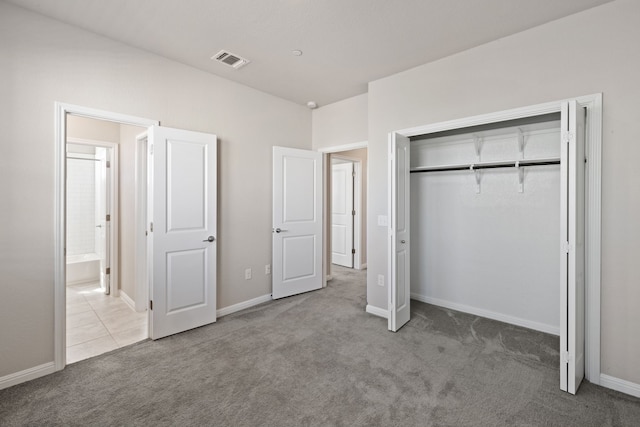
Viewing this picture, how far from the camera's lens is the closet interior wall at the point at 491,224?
3098 mm

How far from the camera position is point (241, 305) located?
3.79 metres

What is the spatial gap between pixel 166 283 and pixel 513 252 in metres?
3.72

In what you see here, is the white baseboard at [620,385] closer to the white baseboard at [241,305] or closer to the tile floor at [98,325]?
the white baseboard at [241,305]

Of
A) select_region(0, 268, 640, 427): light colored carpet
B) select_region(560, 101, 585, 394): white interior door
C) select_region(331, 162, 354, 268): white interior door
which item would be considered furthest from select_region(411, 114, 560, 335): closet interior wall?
select_region(331, 162, 354, 268): white interior door

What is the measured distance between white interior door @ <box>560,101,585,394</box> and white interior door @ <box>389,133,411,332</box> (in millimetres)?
1332

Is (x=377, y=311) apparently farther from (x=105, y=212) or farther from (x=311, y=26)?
(x=105, y=212)

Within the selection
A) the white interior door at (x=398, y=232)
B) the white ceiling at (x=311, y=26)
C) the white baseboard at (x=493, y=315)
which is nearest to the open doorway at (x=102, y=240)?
the white ceiling at (x=311, y=26)

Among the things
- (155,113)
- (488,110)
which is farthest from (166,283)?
(488,110)

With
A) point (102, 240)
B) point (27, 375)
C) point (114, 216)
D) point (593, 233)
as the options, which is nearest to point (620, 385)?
point (593, 233)

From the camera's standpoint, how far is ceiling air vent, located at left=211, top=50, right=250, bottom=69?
300 cm

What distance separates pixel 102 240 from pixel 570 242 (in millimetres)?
5529

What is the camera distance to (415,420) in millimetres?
1859

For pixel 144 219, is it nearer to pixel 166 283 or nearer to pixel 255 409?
pixel 166 283

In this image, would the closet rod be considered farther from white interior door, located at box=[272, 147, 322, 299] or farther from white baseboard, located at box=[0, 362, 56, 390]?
white baseboard, located at box=[0, 362, 56, 390]
